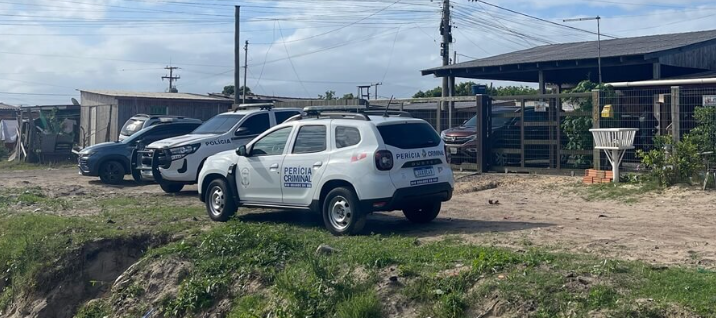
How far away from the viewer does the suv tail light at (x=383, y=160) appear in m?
10.8

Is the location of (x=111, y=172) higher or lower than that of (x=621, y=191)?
higher

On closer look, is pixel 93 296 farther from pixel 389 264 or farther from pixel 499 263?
pixel 499 263

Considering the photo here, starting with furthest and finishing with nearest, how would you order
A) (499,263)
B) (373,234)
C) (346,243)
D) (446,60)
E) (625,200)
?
(446,60), (625,200), (373,234), (346,243), (499,263)

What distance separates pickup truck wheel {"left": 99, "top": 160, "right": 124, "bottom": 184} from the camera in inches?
811

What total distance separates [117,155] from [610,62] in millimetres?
13180

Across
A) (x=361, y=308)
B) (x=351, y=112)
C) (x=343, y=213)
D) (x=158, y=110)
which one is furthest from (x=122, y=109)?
(x=361, y=308)

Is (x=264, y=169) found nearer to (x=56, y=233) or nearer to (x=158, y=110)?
(x=56, y=233)

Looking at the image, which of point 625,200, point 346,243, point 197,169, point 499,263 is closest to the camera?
point 499,263

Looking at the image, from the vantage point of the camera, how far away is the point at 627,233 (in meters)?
10.4

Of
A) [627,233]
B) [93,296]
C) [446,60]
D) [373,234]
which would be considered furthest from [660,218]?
[446,60]

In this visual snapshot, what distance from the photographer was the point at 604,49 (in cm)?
2478

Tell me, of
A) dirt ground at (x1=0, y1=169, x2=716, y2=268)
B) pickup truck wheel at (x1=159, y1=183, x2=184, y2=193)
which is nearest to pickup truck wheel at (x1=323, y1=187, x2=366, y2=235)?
dirt ground at (x1=0, y1=169, x2=716, y2=268)

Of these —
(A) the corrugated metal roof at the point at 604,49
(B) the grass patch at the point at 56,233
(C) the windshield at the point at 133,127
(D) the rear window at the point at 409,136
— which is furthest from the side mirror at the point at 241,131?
(A) the corrugated metal roof at the point at 604,49

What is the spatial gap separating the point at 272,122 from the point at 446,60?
61.6 feet
